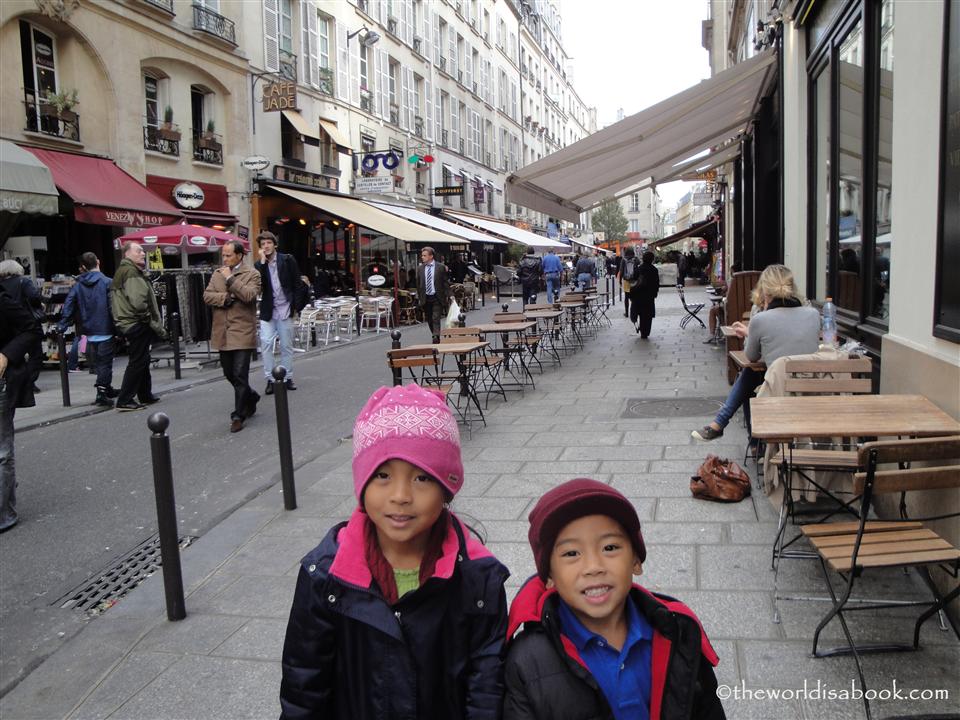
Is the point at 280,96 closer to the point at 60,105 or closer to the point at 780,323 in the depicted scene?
the point at 60,105

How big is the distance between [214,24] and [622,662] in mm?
20790

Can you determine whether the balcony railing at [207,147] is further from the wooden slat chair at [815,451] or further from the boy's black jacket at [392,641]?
the boy's black jacket at [392,641]

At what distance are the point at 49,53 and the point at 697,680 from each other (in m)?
17.6

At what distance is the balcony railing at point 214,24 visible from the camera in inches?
742

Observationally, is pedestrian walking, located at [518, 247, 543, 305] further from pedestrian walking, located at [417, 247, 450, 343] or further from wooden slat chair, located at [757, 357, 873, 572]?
wooden slat chair, located at [757, 357, 873, 572]

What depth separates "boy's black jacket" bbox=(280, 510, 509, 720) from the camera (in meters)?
1.83

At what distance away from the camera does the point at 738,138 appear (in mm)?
15734

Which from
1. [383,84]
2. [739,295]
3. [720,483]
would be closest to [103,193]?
[739,295]

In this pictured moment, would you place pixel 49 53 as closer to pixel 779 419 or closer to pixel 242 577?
pixel 242 577

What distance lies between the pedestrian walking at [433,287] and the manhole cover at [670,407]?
20.1 feet

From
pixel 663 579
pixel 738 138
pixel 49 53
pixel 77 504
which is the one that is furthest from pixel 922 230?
pixel 49 53

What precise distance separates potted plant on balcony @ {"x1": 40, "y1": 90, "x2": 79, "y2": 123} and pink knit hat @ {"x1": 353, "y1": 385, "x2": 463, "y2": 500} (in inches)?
623

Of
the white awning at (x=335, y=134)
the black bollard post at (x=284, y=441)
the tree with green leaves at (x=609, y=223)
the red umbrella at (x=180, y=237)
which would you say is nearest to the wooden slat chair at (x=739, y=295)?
the black bollard post at (x=284, y=441)

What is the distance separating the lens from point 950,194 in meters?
3.88
